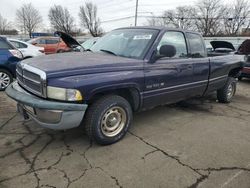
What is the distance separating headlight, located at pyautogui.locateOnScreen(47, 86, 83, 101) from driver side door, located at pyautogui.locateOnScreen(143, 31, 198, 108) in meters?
1.28

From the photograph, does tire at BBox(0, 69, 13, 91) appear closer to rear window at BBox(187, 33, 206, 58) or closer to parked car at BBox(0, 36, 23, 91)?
parked car at BBox(0, 36, 23, 91)

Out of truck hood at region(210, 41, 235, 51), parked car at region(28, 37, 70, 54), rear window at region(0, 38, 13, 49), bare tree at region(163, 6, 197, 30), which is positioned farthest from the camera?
bare tree at region(163, 6, 197, 30)

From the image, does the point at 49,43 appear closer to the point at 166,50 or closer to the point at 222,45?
the point at 222,45

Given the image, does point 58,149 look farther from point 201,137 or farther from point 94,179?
point 201,137

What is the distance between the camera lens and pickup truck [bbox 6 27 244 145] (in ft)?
9.86

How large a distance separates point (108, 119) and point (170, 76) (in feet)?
4.59

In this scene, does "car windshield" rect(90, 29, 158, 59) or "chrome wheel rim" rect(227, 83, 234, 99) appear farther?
"chrome wheel rim" rect(227, 83, 234, 99)

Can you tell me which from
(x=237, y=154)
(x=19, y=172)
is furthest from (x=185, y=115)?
(x=19, y=172)

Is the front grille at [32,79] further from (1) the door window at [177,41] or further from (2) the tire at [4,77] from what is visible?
(2) the tire at [4,77]

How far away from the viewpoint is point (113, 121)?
365 cm

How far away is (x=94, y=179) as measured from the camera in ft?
9.05

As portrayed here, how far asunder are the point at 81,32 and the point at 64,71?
233 feet

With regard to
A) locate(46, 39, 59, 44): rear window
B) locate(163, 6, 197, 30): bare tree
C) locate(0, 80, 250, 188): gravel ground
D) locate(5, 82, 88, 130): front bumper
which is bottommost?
locate(0, 80, 250, 188): gravel ground

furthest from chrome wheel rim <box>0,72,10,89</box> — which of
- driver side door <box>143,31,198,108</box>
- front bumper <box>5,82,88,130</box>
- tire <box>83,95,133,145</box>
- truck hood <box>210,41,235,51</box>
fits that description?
truck hood <box>210,41,235,51</box>
